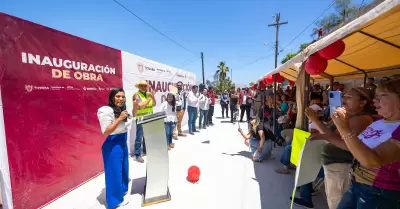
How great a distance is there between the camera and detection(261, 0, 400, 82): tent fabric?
4.24 ft

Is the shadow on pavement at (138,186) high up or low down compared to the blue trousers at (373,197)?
down

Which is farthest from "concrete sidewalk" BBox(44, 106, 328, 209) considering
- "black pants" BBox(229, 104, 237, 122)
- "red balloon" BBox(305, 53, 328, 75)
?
"black pants" BBox(229, 104, 237, 122)

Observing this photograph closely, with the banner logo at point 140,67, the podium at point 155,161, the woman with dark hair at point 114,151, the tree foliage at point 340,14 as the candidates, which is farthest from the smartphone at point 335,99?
the tree foliage at point 340,14

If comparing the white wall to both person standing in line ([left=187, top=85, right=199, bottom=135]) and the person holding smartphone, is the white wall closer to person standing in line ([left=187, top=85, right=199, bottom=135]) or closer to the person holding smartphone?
person standing in line ([left=187, top=85, right=199, bottom=135])

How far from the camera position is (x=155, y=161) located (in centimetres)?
272

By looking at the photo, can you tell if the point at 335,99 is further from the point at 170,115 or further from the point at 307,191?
the point at 170,115

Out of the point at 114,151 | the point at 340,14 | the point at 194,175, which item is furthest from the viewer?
the point at 340,14

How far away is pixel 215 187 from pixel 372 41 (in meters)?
3.24

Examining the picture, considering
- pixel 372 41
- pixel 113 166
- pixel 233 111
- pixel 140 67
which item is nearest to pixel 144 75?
pixel 140 67

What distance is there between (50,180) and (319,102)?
471cm

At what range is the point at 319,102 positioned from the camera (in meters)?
3.78

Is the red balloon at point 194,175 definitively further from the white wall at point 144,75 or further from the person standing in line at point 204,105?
the person standing in line at point 204,105

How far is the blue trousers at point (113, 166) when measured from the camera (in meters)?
2.49

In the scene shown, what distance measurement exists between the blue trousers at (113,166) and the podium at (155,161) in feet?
1.13
